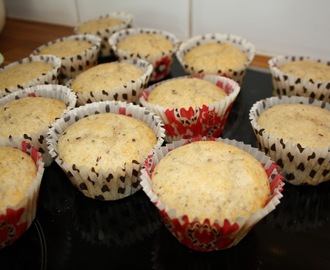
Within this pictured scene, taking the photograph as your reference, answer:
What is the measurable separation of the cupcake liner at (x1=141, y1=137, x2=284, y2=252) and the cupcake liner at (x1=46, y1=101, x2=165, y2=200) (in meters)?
0.14

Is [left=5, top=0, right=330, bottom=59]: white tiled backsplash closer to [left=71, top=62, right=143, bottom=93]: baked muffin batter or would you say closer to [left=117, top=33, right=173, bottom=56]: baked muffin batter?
[left=117, top=33, right=173, bottom=56]: baked muffin batter

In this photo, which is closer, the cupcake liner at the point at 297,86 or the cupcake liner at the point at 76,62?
the cupcake liner at the point at 297,86

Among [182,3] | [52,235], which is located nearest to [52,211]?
[52,235]

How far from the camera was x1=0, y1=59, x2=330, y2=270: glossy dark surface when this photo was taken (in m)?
1.27

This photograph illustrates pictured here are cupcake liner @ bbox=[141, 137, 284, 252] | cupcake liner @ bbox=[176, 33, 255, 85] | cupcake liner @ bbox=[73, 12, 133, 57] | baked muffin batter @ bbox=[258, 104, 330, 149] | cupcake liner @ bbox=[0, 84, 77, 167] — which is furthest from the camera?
cupcake liner @ bbox=[73, 12, 133, 57]

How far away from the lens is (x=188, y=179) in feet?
4.08

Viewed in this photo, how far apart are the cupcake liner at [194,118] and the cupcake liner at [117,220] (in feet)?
1.24

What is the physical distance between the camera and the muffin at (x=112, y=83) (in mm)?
1876

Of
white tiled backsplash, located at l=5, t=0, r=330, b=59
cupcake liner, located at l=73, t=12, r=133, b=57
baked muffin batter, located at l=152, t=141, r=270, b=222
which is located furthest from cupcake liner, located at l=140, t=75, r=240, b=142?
cupcake liner, located at l=73, t=12, r=133, b=57

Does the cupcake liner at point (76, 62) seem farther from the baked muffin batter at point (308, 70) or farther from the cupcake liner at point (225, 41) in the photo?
the baked muffin batter at point (308, 70)

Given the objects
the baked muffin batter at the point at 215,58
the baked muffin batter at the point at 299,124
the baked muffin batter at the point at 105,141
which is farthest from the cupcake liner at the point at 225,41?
the baked muffin batter at the point at 105,141

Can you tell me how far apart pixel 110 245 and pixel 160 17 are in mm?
1909

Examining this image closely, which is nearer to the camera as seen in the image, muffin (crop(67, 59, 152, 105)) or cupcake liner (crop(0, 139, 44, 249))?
cupcake liner (crop(0, 139, 44, 249))

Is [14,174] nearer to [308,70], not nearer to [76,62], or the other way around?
[76,62]
